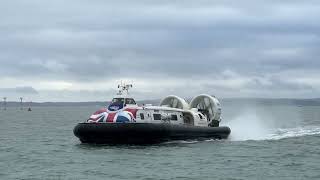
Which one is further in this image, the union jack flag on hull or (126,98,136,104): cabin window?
(126,98,136,104): cabin window

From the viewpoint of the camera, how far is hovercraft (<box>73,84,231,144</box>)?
30045 mm

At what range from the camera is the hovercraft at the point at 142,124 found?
3005 centimetres

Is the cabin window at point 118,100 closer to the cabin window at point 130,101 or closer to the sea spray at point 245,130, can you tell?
the cabin window at point 130,101

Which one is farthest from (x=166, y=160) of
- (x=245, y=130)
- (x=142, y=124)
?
(x=245, y=130)

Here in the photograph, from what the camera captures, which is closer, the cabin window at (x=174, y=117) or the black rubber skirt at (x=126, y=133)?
the black rubber skirt at (x=126, y=133)

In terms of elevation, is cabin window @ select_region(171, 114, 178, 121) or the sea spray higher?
cabin window @ select_region(171, 114, 178, 121)

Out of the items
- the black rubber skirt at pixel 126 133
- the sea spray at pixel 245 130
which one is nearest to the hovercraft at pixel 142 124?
the black rubber skirt at pixel 126 133

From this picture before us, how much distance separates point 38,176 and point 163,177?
171 inches

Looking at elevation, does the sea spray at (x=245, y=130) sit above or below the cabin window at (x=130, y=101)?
below

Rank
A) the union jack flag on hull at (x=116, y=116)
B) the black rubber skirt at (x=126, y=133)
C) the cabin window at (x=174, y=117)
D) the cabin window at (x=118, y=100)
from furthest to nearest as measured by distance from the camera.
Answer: the cabin window at (x=174, y=117) < the cabin window at (x=118, y=100) < the union jack flag on hull at (x=116, y=116) < the black rubber skirt at (x=126, y=133)

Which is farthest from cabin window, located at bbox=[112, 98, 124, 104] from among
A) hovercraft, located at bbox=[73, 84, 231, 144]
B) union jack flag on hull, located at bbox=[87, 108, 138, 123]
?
union jack flag on hull, located at bbox=[87, 108, 138, 123]

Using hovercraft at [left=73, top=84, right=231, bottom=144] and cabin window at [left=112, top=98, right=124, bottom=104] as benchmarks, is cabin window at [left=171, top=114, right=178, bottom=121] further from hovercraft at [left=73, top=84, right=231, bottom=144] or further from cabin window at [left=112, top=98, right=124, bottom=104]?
cabin window at [left=112, top=98, right=124, bottom=104]

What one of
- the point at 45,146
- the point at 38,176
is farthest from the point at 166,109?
the point at 38,176

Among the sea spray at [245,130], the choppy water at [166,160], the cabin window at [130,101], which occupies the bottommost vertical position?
the choppy water at [166,160]
